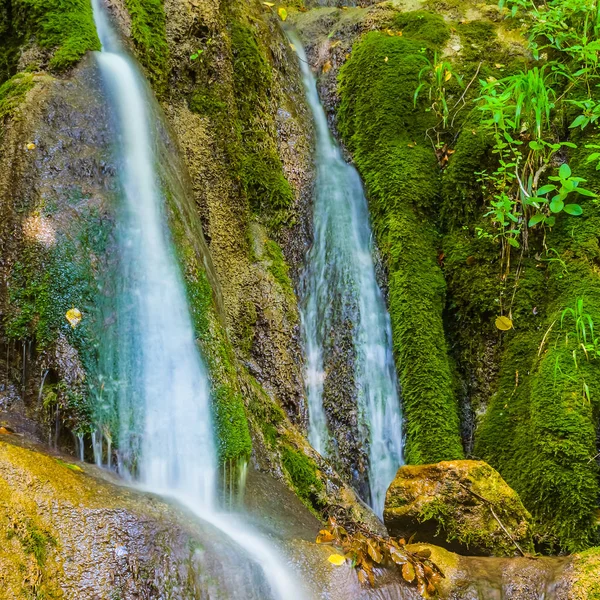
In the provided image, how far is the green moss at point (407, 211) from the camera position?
16.4 ft

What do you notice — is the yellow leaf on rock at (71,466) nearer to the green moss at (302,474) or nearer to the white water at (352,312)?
the green moss at (302,474)

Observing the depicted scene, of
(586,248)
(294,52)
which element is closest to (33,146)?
(586,248)

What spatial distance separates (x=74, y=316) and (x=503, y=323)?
345 cm

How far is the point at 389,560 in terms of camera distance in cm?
279

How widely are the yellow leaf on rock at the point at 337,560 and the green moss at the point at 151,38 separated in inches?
164

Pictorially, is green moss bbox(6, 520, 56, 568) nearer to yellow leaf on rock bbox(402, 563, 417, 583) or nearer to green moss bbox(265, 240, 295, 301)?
yellow leaf on rock bbox(402, 563, 417, 583)

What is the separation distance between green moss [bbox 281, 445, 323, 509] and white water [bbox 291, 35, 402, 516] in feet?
2.64

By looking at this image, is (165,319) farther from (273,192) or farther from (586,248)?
(586,248)

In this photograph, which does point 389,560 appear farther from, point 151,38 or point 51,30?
point 151,38

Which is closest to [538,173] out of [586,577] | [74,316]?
[586,577]

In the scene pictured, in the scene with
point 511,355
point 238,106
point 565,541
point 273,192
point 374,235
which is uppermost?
point 238,106

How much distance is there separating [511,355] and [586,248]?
105 cm

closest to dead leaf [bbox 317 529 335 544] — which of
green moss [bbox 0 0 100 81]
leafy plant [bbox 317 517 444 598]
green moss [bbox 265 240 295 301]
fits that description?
leafy plant [bbox 317 517 444 598]

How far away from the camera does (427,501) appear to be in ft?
11.6
